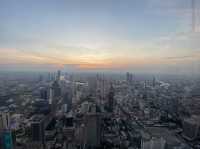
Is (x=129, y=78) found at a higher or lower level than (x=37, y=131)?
higher

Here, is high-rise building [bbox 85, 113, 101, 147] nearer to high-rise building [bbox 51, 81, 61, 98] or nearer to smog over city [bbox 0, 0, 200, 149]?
smog over city [bbox 0, 0, 200, 149]

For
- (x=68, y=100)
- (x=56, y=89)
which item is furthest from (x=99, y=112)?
(x=56, y=89)

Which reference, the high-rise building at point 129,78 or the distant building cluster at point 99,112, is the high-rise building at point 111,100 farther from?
the high-rise building at point 129,78

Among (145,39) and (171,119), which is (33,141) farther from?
(145,39)

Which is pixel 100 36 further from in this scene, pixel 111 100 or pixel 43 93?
pixel 43 93

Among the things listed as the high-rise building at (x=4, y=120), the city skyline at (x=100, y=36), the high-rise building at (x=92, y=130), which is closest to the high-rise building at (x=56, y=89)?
the city skyline at (x=100, y=36)

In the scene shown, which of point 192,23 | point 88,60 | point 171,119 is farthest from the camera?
point 88,60

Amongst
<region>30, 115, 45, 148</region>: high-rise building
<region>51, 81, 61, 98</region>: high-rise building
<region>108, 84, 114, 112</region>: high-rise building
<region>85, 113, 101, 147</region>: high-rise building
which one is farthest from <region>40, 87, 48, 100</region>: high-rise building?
<region>108, 84, 114, 112</region>: high-rise building

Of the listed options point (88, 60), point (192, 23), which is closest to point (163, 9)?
point (192, 23)
